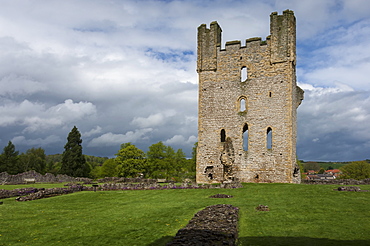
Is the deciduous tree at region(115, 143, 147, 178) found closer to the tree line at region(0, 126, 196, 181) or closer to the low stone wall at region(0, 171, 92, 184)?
the tree line at region(0, 126, 196, 181)

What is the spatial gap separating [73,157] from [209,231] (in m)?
51.5

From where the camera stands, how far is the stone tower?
26.0 meters

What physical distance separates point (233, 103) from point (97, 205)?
1613cm

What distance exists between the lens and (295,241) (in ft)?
28.2

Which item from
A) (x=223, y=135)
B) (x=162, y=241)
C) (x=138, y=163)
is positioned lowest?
(x=162, y=241)

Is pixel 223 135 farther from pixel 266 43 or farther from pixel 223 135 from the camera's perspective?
pixel 266 43

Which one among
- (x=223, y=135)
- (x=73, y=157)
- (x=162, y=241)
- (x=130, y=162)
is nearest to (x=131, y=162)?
(x=130, y=162)

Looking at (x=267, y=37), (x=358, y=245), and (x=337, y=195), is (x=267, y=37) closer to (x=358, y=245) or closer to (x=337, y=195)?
(x=337, y=195)

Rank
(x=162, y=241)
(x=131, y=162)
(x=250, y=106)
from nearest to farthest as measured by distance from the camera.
→ (x=162, y=241)
(x=250, y=106)
(x=131, y=162)

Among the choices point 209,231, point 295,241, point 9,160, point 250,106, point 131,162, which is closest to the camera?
point 209,231

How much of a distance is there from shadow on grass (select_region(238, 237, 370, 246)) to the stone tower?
1724cm

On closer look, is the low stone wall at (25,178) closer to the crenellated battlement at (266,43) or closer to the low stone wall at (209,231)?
the crenellated battlement at (266,43)

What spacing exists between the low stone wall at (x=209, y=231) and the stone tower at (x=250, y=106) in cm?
1589

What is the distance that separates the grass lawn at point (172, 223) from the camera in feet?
29.3
